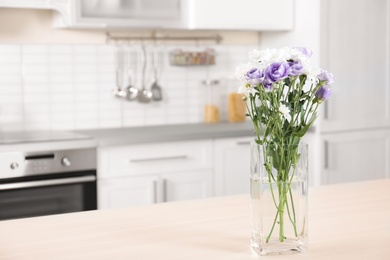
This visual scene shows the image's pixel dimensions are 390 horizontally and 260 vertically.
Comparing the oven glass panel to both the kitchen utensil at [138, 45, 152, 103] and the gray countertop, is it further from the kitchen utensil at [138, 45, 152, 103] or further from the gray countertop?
the kitchen utensil at [138, 45, 152, 103]

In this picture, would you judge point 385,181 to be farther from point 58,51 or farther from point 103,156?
point 58,51

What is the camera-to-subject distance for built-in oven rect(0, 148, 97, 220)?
322 centimetres

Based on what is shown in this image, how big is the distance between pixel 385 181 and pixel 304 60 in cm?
104

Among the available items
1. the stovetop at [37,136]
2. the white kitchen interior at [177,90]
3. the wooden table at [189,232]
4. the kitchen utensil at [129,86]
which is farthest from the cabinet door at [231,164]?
the wooden table at [189,232]

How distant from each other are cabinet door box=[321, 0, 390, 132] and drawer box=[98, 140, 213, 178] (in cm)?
77

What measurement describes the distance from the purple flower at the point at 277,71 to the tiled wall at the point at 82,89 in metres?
2.60

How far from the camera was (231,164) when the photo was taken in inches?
150

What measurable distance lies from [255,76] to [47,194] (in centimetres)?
208

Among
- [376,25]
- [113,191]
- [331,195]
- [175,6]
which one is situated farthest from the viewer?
[376,25]

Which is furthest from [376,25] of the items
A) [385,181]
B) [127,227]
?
[127,227]

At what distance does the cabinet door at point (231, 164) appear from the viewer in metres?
3.78

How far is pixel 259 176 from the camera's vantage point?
5.03 ft

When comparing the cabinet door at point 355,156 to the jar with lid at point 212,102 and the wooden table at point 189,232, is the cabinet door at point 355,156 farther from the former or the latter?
the wooden table at point 189,232

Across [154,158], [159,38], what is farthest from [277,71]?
[159,38]
